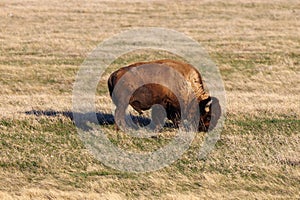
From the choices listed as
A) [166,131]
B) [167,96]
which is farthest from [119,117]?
[167,96]

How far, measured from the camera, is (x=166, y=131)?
1445cm

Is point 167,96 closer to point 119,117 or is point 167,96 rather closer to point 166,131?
point 166,131

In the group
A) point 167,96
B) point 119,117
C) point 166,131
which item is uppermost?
point 167,96

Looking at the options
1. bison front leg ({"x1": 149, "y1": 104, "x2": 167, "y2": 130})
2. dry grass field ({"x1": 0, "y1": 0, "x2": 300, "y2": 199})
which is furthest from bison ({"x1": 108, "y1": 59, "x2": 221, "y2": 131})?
dry grass field ({"x1": 0, "y1": 0, "x2": 300, "y2": 199})

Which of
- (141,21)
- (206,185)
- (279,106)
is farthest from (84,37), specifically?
(206,185)

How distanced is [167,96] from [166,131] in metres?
1.04

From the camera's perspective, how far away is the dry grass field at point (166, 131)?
11.2 meters

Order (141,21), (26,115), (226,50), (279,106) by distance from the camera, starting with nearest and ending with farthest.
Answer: (26,115) → (279,106) → (226,50) → (141,21)

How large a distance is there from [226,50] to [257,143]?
56.3 ft

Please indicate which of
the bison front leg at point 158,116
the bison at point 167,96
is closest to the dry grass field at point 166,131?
the bison front leg at point 158,116

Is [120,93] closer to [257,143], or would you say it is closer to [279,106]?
[257,143]

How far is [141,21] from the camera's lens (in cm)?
4088

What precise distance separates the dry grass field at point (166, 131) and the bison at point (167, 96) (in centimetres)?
56

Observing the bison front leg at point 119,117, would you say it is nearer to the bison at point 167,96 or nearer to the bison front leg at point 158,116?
the bison at point 167,96
